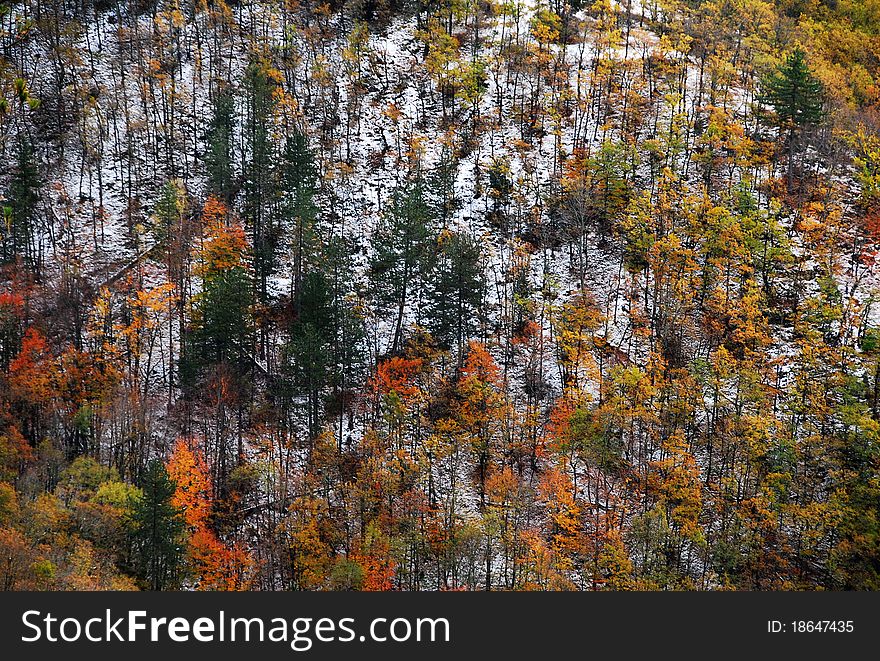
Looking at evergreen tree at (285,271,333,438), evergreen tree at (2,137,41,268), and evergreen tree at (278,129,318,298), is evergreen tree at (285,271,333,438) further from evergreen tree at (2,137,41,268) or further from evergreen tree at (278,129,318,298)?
evergreen tree at (2,137,41,268)

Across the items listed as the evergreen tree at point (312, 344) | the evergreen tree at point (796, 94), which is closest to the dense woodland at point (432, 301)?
the evergreen tree at point (312, 344)

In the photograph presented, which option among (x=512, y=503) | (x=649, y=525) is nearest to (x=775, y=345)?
(x=649, y=525)

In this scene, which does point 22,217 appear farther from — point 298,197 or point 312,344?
point 312,344

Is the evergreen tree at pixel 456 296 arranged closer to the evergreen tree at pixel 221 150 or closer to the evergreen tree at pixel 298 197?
the evergreen tree at pixel 298 197

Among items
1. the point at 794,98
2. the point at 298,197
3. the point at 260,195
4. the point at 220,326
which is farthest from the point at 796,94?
the point at 220,326

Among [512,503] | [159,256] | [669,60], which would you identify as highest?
[669,60]

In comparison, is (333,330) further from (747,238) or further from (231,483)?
(747,238)
